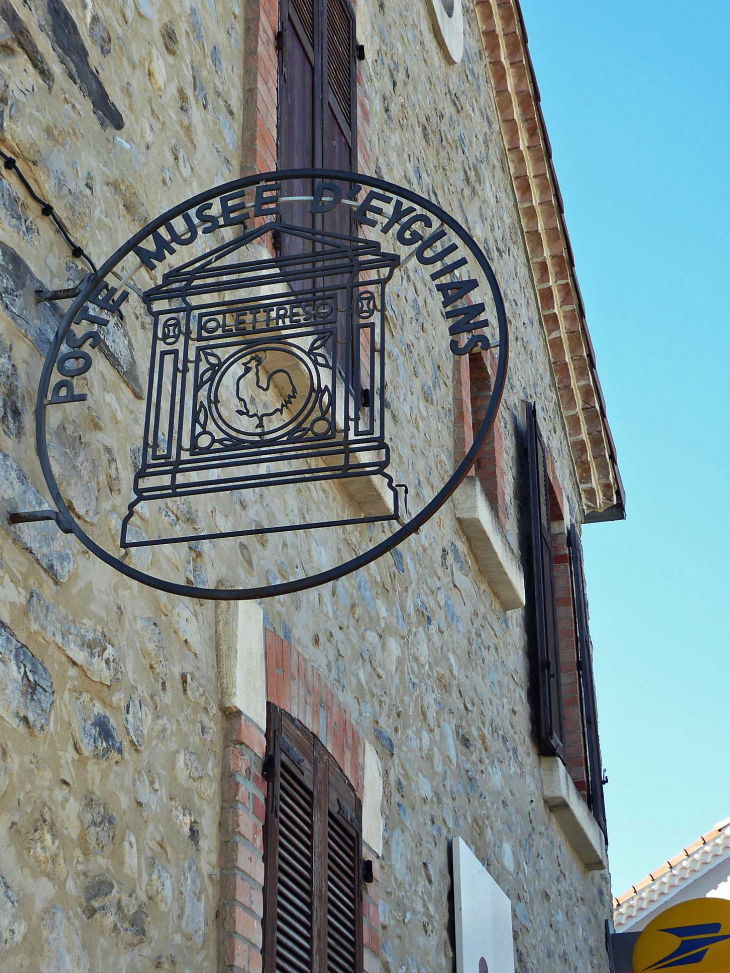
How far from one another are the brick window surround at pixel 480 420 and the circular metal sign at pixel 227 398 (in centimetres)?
188

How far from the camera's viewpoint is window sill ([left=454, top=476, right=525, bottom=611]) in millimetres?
6434

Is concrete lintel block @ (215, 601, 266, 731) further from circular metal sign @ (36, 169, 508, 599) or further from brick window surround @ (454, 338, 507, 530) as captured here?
brick window surround @ (454, 338, 507, 530)

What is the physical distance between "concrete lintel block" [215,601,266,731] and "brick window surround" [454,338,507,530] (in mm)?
3162

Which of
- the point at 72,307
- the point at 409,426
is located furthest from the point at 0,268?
the point at 409,426

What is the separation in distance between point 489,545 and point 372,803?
238 cm

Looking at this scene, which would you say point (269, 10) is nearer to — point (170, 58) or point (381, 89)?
point (170, 58)

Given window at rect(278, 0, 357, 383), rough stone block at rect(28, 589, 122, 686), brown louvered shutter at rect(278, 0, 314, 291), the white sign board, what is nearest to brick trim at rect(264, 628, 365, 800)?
rough stone block at rect(28, 589, 122, 686)

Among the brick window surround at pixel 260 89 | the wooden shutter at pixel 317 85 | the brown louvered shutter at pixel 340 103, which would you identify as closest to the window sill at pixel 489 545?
the brown louvered shutter at pixel 340 103

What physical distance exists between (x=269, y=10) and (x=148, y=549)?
236 centimetres

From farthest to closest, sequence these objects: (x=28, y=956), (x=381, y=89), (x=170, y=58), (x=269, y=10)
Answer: (x=381, y=89), (x=269, y=10), (x=170, y=58), (x=28, y=956)

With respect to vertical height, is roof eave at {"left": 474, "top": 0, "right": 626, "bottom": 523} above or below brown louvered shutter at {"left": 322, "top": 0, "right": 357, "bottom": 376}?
above

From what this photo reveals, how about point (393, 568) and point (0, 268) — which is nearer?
point (0, 268)

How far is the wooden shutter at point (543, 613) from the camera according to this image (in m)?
7.51

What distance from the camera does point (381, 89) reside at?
247 inches
